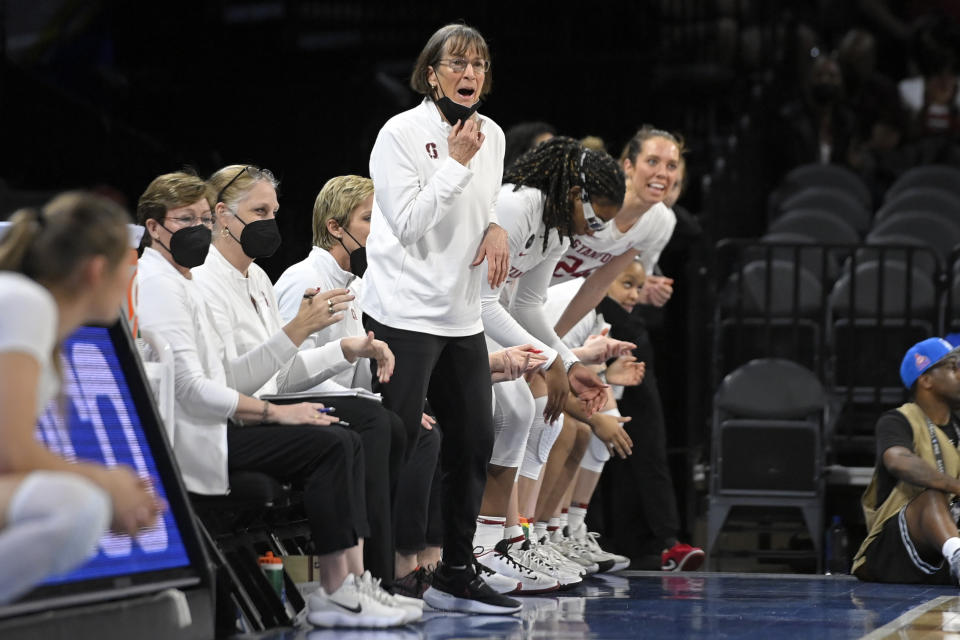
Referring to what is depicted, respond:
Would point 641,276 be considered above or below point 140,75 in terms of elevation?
below

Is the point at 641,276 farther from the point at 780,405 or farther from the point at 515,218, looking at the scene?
the point at 515,218

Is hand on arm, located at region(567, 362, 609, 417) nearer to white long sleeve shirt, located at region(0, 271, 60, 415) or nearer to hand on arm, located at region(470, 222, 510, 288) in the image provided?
hand on arm, located at region(470, 222, 510, 288)

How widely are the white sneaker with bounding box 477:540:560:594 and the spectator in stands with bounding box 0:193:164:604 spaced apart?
253 cm

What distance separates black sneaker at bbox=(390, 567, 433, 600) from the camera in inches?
179

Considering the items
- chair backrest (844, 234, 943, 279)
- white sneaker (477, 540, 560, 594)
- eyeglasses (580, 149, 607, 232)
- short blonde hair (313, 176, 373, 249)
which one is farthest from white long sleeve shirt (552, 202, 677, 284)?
chair backrest (844, 234, 943, 279)

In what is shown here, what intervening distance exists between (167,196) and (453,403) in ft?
3.34

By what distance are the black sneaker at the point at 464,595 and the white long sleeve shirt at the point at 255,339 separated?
0.70 metres

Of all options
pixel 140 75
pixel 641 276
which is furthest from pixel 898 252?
pixel 140 75

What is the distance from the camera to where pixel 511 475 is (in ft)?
16.5

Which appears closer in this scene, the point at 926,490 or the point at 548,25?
the point at 926,490

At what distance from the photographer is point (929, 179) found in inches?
381

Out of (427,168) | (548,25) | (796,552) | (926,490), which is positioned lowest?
(796,552)

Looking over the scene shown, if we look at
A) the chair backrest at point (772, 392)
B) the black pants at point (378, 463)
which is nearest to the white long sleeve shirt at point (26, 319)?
the black pants at point (378, 463)

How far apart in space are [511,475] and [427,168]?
1.30m
